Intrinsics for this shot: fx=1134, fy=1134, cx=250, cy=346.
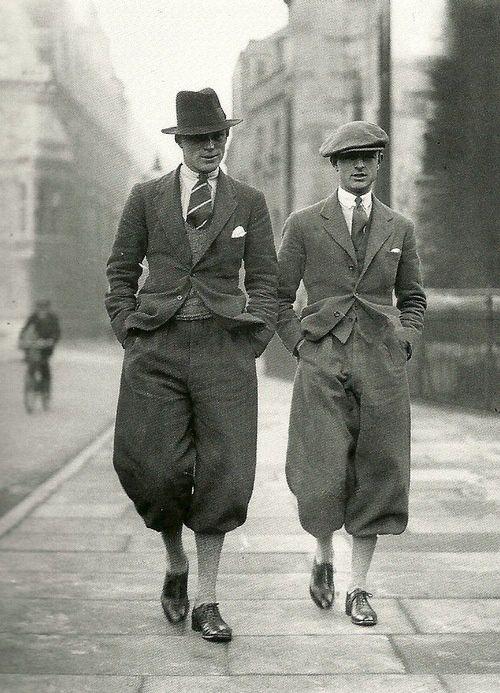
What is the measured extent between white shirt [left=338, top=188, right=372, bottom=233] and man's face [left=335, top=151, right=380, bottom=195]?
2 cm

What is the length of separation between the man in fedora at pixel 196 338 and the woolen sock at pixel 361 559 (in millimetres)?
499

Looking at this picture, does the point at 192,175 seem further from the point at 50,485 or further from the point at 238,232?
the point at 50,485

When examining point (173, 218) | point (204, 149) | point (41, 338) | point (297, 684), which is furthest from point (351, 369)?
point (41, 338)

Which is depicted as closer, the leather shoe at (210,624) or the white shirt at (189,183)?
the leather shoe at (210,624)

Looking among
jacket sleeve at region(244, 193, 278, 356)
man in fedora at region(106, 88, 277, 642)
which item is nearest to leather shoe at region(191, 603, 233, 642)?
man in fedora at region(106, 88, 277, 642)

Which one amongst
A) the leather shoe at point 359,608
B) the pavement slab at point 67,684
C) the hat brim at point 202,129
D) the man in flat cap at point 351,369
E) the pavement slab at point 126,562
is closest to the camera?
the pavement slab at point 67,684

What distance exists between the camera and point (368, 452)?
416 cm

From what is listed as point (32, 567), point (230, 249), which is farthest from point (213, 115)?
point (32, 567)

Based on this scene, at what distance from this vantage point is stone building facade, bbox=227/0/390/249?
5113mm

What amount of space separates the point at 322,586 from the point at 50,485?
2400 mm

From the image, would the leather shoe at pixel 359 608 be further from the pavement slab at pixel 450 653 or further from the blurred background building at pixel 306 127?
the blurred background building at pixel 306 127

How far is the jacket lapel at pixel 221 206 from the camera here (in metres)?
3.89

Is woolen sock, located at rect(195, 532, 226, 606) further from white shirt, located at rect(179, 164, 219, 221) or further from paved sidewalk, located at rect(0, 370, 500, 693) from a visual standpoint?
white shirt, located at rect(179, 164, 219, 221)

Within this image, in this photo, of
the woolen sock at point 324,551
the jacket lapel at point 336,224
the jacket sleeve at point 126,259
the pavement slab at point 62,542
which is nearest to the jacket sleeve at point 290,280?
the jacket lapel at point 336,224
